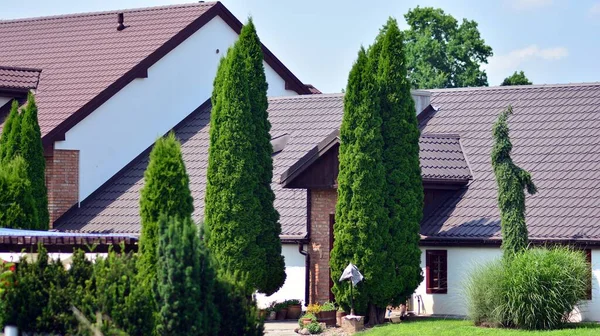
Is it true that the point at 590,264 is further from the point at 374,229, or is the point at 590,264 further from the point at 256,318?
the point at 256,318

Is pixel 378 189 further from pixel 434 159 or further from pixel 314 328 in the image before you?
pixel 434 159

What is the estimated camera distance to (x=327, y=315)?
27031mm

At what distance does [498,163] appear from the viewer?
1019 inches

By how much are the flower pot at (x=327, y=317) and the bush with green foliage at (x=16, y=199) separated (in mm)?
7639

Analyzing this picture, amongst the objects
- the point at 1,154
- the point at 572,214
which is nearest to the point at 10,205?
the point at 1,154

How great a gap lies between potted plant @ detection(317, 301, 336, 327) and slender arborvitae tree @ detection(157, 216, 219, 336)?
26.0 feet

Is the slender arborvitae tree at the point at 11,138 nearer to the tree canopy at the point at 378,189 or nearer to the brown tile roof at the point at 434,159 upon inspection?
the brown tile roof at the point at 434,159

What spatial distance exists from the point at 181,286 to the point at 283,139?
48.8ft

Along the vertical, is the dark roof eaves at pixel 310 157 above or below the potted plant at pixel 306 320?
above

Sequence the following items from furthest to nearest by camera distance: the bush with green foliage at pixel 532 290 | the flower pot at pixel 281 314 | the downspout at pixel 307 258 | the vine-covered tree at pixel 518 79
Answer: the vine-covered tree at pixel 518 79 → the downspout at pixel 307 258 → the flower pot at pixel 281 314 → the bush with green foliage at pixel 532 290

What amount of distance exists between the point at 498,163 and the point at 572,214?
7.88ft

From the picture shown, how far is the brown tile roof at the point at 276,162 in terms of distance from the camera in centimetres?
3020

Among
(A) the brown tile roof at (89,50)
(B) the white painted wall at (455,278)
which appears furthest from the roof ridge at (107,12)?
(B) the white painted wall at (455,278)

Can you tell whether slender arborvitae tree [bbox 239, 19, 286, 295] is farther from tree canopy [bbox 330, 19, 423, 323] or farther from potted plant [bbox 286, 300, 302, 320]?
tree canopy [bbox 330, 19, 423, 323]
